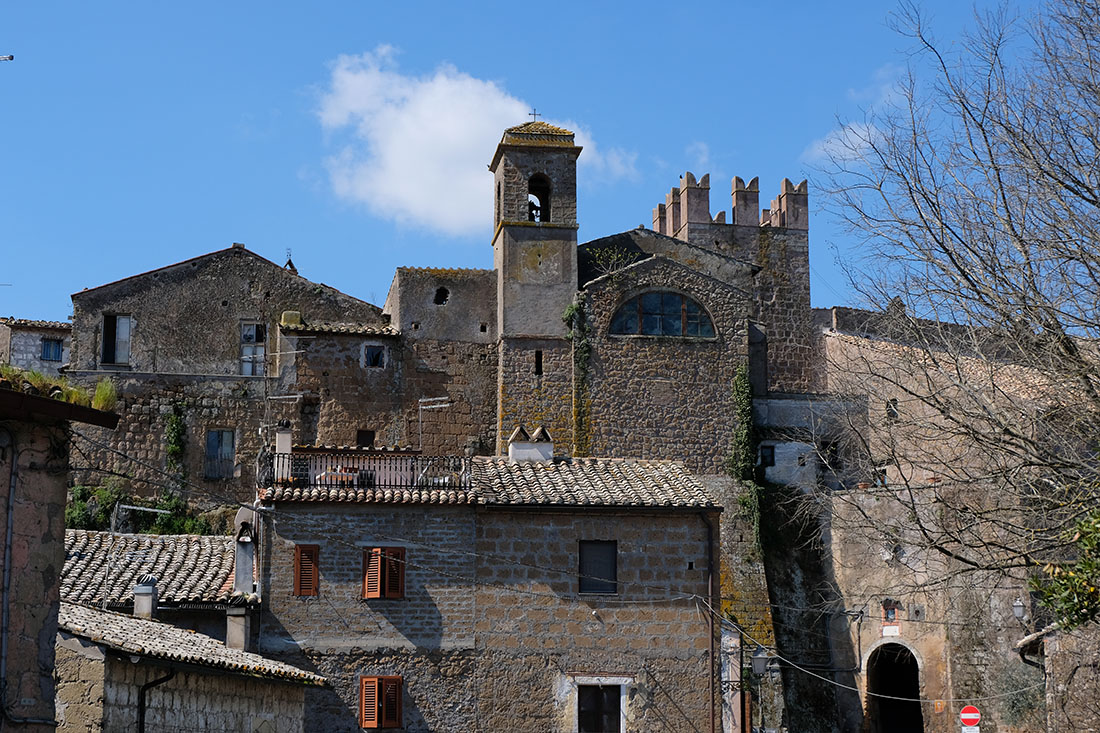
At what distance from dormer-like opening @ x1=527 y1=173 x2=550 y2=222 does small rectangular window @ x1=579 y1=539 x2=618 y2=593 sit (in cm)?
1482

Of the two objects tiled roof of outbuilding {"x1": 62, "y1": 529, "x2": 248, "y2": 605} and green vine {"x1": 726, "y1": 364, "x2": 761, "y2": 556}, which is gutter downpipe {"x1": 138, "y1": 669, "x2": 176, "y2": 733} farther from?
green vine {"x1": 726, "y1": 364, "x2": 761, "y2": 556}

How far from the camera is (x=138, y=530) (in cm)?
3728

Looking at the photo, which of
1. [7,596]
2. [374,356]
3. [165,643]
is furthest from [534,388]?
[7,596]

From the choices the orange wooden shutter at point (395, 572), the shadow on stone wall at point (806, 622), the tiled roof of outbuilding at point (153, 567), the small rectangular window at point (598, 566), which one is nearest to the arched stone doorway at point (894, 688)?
the shadow on stone wall at point (806, 622)

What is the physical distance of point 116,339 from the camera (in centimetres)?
3950

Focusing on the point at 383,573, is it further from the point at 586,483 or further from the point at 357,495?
the point at 586,483

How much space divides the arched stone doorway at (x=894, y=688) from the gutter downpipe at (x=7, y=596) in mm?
27810

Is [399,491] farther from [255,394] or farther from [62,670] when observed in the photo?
[255,394]

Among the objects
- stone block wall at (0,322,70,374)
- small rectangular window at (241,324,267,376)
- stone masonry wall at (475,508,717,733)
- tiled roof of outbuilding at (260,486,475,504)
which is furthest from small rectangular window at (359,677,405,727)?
stone block wall at (0,322,70,374)

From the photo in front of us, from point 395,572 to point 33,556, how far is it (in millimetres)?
12631

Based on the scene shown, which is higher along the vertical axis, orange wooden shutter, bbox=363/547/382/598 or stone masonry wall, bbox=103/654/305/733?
orange wooden shutter, bbox=363/547/382/598

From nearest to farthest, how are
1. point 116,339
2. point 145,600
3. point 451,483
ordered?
point 145,600 < point 451,483 < point 116,339

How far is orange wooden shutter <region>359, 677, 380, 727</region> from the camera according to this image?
25359mm

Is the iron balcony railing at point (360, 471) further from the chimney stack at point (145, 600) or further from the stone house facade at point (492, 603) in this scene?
the chimney stack at point (145, 600)
